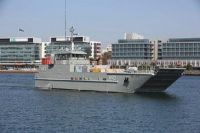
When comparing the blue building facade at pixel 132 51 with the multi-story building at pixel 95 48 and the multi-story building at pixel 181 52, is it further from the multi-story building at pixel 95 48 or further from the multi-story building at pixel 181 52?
the multi-story building at pixel 95 48

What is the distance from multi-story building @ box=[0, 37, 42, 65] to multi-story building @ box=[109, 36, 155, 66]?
106 ft

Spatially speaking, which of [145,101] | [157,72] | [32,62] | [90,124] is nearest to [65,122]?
[90,124]

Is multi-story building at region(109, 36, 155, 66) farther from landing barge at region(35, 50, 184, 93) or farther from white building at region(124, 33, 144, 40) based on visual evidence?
landing barge at region(35, 50, 184, 93)

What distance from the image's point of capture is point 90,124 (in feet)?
89.4

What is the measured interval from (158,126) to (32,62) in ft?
505

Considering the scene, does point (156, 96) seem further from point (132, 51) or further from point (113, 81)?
point (132, 51)

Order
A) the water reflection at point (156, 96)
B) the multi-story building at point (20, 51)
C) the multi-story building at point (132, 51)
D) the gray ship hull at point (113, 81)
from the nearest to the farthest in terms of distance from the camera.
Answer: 1. the water reflection at point (156, 96)
2. the gray ship hull at point (113, 81)
3. the multi-story building at point (132, 51)
4. the multi-story building at point (20, 51)

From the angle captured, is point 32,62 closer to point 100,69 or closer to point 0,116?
point 100,69

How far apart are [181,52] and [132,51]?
1673 centimetres

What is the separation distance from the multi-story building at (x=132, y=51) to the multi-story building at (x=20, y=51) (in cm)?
3219

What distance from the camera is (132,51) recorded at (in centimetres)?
16150

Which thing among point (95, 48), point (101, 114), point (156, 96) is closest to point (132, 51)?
point (95, 48)

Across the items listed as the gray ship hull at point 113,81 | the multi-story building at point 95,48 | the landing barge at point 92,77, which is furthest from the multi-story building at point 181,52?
the gray ship hull at point 113,81

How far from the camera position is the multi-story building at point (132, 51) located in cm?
15888
